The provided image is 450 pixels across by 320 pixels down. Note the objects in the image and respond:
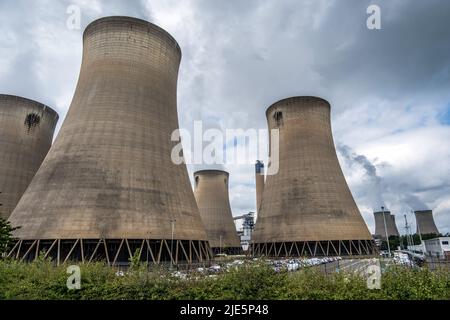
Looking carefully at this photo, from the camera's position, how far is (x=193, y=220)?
19734mm

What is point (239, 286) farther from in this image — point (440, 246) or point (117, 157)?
point (440, 246)

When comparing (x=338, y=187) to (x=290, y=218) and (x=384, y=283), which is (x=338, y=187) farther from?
(x=384, y=283)

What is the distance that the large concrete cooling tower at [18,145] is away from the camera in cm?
2712

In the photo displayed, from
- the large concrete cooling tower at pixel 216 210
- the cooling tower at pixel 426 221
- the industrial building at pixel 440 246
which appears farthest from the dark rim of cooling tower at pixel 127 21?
the cooling tower at pixel 426 221

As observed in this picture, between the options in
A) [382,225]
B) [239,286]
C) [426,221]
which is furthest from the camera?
[382,225]

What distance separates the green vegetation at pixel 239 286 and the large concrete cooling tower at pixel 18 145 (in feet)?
69.2

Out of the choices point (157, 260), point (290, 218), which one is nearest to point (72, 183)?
point (157, 260)

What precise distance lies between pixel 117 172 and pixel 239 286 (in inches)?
468

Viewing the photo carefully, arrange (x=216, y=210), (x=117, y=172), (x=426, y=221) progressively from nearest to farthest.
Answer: (x=117, y=172) → (x=216, y=210) → (x=426, y=221)

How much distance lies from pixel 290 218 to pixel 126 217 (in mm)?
16207

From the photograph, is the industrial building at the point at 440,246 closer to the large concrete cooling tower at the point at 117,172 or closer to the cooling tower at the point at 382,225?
the cooling tower at the point at 382,225

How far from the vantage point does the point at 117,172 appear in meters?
17.8

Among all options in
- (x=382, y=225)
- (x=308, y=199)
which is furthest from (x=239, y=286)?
(x=382, y=225)

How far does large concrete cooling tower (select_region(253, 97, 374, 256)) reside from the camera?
27703 mm
